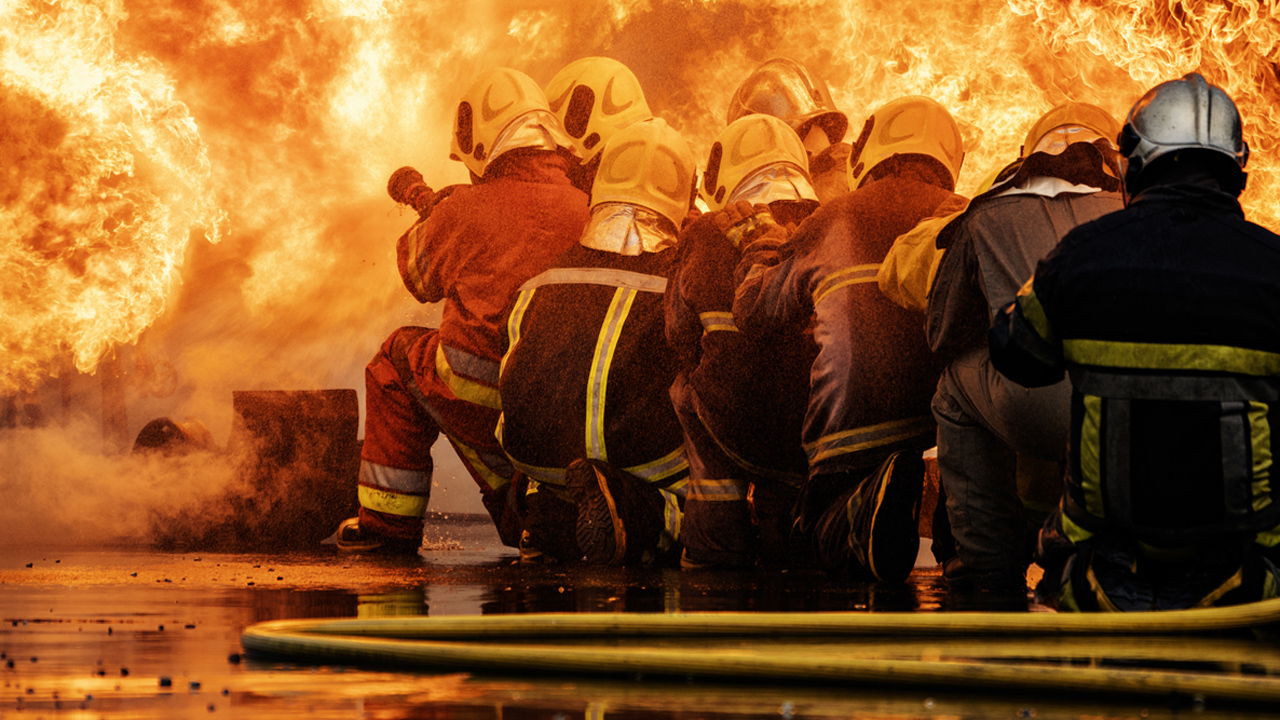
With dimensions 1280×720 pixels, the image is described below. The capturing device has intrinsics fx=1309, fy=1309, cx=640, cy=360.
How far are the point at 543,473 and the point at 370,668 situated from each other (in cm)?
334

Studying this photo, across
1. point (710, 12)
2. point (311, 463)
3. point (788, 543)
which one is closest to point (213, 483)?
point (311, 463)

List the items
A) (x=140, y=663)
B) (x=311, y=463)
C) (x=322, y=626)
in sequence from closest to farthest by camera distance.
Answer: (x=140, y=663) → (x=322, y=626) → (x=311, y=463)

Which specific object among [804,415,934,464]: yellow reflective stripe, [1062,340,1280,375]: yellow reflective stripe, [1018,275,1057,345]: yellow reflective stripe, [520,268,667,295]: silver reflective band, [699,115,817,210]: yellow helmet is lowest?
[804,415,934,464]: yellow reflective stripe

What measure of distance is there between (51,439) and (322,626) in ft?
20.6

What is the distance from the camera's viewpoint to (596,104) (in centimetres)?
672

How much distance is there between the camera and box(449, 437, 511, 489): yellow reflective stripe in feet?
21.1

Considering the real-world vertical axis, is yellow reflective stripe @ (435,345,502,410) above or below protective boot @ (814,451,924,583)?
above

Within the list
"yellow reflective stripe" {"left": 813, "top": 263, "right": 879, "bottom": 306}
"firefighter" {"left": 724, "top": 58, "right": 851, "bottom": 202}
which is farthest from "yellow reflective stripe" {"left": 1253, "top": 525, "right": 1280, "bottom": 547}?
"firefighter" {"left": 724, "top": 58, "right": 851, "bottom": 202}

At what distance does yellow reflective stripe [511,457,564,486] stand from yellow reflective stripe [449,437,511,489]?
69cm

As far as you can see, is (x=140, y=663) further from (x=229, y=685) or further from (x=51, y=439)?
(x=51, y=439)

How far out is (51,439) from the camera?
319 inches

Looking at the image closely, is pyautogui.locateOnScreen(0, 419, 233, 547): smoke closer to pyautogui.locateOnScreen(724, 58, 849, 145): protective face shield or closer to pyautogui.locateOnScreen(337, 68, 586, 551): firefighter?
pyautogui.locateOnScreen(337, 68, 586, 551): firefighter

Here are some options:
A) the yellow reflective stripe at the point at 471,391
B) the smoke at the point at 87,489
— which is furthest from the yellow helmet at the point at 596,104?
the smoke at the point at 87,489

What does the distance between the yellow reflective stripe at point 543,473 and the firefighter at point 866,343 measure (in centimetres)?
117
